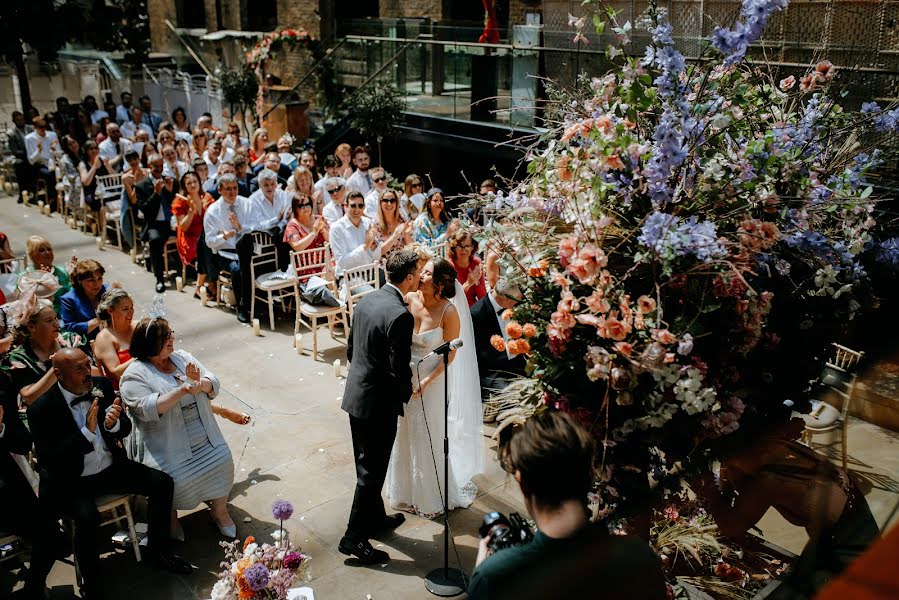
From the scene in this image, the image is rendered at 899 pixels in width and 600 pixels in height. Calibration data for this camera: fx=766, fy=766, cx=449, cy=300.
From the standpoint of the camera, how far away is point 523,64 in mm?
10570

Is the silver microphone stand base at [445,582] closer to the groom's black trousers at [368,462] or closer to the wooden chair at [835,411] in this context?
the groom's black trousers at [368,462]

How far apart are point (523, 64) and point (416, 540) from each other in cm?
754

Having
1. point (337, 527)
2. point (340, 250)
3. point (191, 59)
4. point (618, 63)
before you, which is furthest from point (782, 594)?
point (191, 59)

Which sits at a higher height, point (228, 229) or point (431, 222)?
point (431, 222)

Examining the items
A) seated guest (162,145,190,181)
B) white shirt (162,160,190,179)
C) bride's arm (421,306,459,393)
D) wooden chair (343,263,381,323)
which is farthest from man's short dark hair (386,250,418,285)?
seated guest (162,145,190,181)

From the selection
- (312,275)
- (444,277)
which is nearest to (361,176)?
(312,275)

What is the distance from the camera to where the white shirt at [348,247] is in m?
7.76

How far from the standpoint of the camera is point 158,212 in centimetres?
941

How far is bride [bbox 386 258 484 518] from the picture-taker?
484cm

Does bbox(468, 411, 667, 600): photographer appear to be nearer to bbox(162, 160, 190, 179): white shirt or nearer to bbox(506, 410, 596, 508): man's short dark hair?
bbox(506, 410, 596, 508): man's short dark hair

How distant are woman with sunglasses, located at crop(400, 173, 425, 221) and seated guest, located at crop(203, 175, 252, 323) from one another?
5.81ft

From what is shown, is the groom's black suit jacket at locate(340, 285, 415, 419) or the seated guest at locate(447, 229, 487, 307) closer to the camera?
the groom's black suit jacket at locate(340, 285, 415, 419)

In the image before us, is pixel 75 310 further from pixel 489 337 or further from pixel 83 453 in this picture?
pixel 489 337

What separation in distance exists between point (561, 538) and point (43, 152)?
43.0ft
